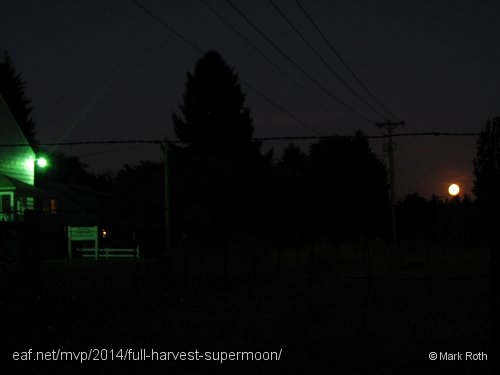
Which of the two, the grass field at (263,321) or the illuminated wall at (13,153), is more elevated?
the illuminated wall at (13,153)

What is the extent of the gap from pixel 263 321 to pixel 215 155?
118 ft

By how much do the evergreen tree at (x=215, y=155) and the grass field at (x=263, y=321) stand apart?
62.1 feet

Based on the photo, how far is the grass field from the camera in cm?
774

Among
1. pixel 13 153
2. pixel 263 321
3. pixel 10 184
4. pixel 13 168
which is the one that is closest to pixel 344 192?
pixel 13 168

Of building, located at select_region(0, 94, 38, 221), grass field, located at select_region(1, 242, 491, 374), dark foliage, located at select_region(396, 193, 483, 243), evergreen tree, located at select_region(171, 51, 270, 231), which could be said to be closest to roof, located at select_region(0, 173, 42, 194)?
building, located at select_region(0, 94, 38, 221)

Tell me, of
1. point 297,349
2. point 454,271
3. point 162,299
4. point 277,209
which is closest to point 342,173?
point 277,209

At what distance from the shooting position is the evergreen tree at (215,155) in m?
37.3

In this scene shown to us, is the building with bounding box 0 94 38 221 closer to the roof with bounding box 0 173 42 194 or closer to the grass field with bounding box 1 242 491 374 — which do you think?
the roof with bounding box 0 173 42 194

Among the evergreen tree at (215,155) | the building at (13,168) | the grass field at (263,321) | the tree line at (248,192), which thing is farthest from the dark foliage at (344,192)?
the grass field at (263,321)

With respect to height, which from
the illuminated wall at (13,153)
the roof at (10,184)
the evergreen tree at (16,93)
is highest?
the evergreen tree at (16,93)

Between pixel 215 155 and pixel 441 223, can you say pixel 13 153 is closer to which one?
pixel 215 155

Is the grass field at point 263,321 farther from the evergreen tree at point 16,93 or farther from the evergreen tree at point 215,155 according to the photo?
the evergreen tree at point 16,93

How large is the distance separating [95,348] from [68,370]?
3.12 feet

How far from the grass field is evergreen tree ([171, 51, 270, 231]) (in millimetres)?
18920
